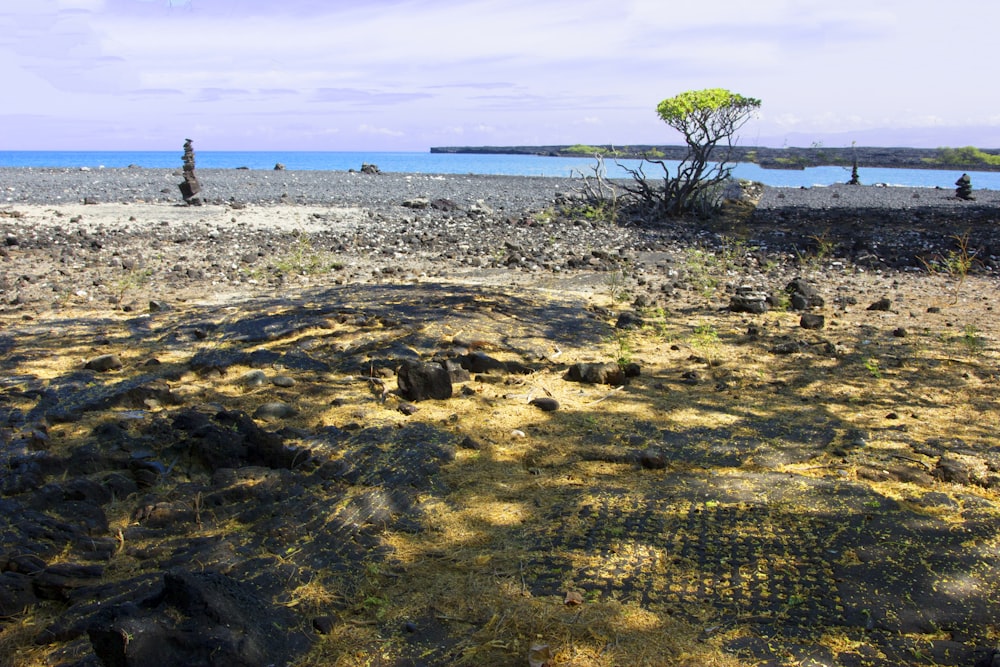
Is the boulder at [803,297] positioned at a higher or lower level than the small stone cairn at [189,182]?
lower

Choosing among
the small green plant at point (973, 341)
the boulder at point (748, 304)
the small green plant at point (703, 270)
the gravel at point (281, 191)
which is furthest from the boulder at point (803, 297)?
the gravel at point (281, 191)

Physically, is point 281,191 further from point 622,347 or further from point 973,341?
point 973,341

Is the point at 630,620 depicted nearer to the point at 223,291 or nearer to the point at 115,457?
the point at 115,457

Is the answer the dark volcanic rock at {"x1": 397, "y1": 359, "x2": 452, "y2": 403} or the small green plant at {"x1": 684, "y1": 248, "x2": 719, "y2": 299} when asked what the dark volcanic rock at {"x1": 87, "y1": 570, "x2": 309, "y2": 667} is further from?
the small green plant at {"x1": 684, "y1": 248, "x2": 719, "y2": 299}

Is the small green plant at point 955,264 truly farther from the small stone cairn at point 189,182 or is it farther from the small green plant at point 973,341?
the small stone cairn at point 189,182

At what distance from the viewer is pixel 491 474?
11.8 ft

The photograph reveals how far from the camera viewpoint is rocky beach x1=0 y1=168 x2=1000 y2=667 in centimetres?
235

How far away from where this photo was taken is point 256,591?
2521 millimetres

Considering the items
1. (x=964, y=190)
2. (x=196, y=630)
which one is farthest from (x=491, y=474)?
(x=964, y=190)

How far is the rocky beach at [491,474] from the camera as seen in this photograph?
235 centimetres

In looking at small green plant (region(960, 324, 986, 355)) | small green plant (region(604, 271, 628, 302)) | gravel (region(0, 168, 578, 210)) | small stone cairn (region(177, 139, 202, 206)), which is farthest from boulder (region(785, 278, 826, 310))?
small stone cairn (region(177, 139, 202, 206))

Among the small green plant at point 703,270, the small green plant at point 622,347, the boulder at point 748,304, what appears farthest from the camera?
the small green plant at point 703,270

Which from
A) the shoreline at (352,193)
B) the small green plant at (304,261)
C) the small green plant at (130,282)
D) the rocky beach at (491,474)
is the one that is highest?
the shoreline at (352,193)

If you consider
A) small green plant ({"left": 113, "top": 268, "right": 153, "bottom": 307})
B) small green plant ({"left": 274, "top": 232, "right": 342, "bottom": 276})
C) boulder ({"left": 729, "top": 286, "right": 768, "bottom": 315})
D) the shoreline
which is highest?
the shoreline
